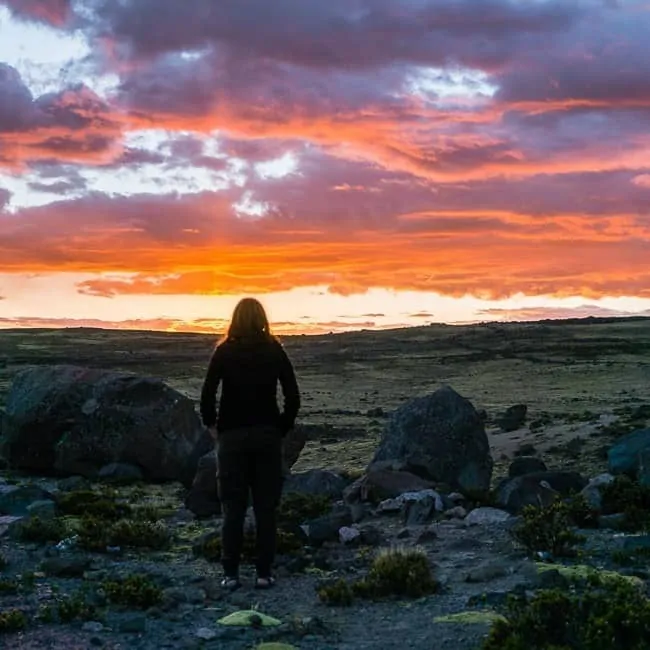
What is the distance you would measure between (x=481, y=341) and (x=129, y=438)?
9235cm

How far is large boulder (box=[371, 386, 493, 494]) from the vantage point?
67.5ft

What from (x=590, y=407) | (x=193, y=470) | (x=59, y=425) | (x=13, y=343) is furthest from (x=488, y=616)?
(x=13, y=343)

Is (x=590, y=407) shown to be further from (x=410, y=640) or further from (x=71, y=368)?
(x=410, y=640)

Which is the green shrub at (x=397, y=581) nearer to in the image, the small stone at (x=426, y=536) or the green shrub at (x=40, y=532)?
the small stone at (x=426, y=536)

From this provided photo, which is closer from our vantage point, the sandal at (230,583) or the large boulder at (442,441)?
the sandal at (230,583)

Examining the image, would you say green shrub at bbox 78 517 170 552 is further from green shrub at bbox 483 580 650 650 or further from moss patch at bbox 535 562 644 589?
green shrub at bbox 483 580 650 650

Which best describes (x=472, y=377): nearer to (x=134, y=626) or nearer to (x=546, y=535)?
(x=546, y=535)

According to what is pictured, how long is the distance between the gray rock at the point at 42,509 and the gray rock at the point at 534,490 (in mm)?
7352

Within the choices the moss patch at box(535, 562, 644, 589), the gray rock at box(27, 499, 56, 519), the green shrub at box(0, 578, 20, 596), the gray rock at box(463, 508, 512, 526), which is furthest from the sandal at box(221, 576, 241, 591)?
the gray rock at box(27, 499, 56, 519)

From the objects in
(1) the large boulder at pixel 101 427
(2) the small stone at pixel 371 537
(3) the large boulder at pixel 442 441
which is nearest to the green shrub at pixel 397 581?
(2) the small stone at pixel 371 537

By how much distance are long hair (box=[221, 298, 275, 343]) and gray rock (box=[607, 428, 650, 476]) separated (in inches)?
365

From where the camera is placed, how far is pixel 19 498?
17484mm

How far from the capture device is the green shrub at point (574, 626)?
8.24 meters

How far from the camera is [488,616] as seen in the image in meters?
9.80
